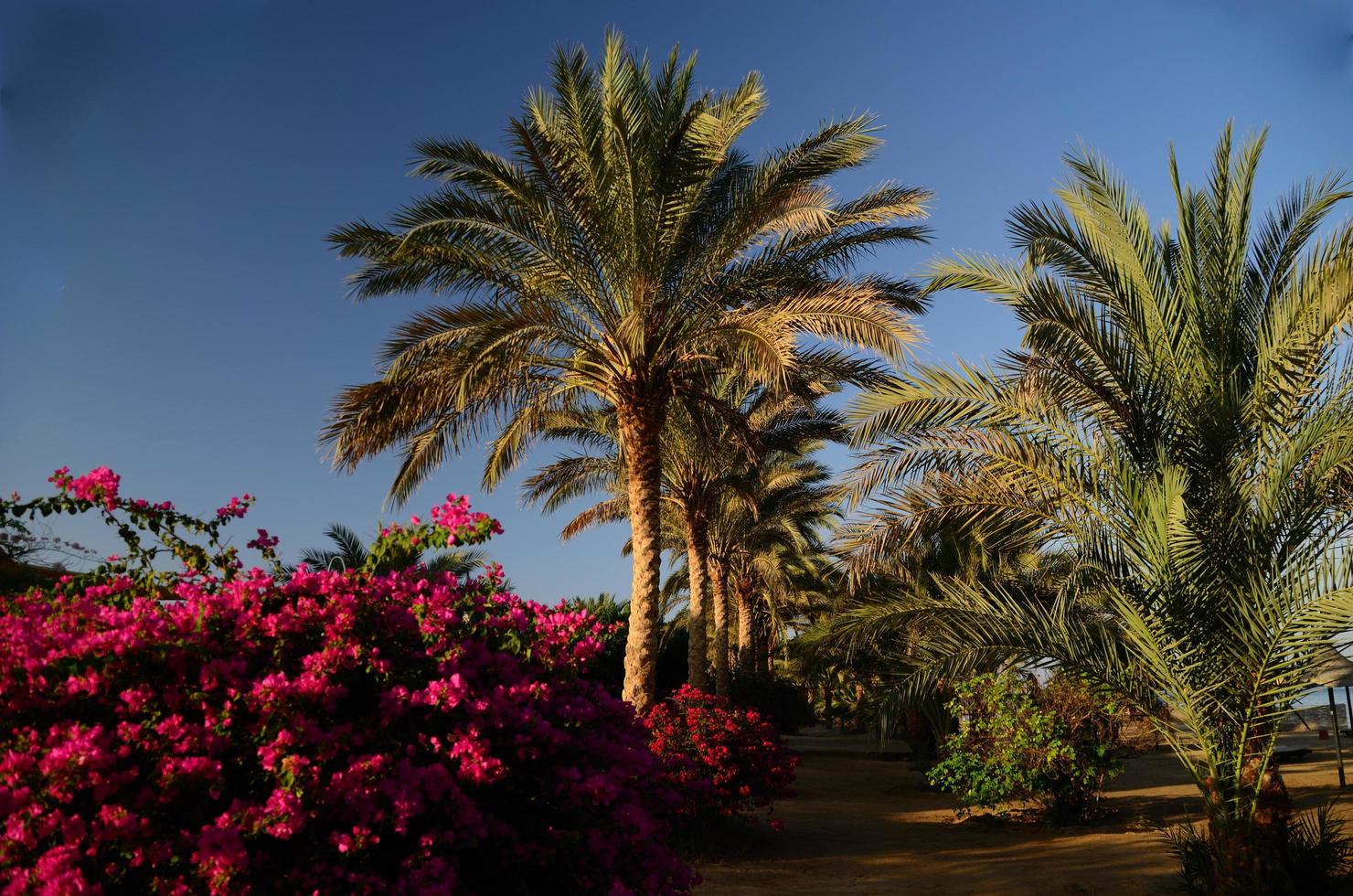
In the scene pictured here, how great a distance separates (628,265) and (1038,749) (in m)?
9.27

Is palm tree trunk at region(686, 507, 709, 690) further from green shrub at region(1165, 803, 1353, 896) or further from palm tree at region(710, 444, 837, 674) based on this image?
green shrub at region(1165, 803, 1353, 896)

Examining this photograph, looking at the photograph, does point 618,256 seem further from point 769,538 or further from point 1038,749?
point 769,538

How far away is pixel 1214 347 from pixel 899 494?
323 centimetres

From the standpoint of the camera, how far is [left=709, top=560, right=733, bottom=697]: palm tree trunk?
2345 centimetres

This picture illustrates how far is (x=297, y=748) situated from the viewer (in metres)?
3.37

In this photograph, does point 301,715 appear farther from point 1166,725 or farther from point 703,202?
point 703,202

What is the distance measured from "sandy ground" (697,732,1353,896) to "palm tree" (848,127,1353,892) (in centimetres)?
231

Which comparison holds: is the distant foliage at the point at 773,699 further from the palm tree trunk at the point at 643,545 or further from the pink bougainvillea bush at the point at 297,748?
the pink bougainvillea bush at the point at 297,748

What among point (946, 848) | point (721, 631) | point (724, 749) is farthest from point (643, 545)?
point (721, 631)

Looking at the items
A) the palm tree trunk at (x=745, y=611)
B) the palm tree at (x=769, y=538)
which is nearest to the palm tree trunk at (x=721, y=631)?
the palm tree at (x=769, y=538)

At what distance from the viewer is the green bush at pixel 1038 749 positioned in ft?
44.2

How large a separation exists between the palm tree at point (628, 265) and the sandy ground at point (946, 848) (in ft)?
9.56

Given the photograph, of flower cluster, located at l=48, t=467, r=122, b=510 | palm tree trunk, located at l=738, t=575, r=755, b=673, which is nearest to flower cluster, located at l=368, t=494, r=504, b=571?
flower cluster, located at l=48, t=467, r=122, b=510

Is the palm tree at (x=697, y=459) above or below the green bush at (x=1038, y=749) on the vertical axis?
above
